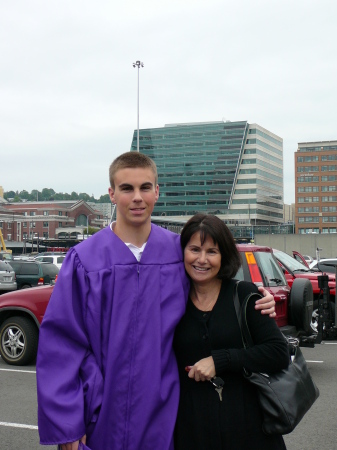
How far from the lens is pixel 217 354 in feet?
7.98

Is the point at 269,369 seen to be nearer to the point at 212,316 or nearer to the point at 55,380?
the point at 212,316

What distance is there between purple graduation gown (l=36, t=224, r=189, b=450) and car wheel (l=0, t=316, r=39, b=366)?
6889mm

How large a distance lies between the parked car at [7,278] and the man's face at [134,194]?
2279 cm

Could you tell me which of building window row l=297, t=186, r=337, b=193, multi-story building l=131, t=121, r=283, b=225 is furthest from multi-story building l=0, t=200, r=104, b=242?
building window row l=297, t=186, r=337, b=193

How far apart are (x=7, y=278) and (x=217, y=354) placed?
23279 millimetres

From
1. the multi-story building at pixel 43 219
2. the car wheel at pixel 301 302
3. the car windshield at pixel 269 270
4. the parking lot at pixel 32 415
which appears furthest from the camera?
the multi-story building at pixel 43 219

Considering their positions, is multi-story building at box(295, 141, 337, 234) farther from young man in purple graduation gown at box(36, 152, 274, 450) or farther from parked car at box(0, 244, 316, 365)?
young man in purple graduation gown at box(36, 152, 274, 450)

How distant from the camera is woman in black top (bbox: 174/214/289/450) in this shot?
7.91 feet

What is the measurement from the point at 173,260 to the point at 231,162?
13976cm

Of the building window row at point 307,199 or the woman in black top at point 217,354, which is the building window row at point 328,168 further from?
the woman in black top at point 217,354

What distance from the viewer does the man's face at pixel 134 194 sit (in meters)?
2.53

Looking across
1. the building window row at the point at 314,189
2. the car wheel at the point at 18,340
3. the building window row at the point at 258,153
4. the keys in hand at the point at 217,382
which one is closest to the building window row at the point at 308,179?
the building window row at the point at 314,189

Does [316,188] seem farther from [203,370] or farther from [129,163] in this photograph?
[203,370]

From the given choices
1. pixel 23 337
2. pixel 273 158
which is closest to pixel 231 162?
pixel 273 158
